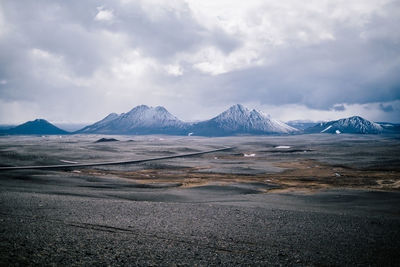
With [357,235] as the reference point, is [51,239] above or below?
above

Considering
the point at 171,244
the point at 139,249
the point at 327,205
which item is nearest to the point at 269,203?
the point at 327,205

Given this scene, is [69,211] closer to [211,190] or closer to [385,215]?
[211,190]

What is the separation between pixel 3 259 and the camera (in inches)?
274

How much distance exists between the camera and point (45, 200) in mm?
14398

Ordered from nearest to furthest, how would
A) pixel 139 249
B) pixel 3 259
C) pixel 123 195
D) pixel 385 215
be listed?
pixel 3 259 < pixel 139 249 < pixel 385 215 < pixel 123 195

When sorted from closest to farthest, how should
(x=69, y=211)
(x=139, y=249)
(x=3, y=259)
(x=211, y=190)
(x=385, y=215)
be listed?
(x=3, y=259) → (x=139, y=249) → (x=69, y=211) → (x=385, y=215) → (x=211, y=190)

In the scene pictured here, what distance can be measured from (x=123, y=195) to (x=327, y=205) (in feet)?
47.1

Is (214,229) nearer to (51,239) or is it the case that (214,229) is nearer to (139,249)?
(139,249)

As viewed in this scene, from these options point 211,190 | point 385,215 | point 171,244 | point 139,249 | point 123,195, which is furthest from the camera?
point 211,190

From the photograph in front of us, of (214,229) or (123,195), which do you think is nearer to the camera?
(214,229)

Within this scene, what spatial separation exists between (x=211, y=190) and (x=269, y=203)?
669 cm

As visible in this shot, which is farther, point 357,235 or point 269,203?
point 269,203

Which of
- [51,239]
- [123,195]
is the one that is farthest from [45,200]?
[51,239]

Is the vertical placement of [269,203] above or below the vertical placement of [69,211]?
below
